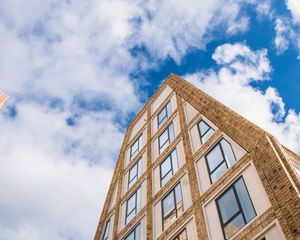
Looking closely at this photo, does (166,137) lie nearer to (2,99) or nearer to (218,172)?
(218,172)

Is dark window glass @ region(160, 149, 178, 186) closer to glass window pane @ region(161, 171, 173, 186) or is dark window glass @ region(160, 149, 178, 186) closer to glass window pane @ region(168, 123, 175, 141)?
glass window pane @ region(161, 171, 173, 186)

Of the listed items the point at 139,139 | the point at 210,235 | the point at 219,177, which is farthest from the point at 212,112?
the point at 139,139

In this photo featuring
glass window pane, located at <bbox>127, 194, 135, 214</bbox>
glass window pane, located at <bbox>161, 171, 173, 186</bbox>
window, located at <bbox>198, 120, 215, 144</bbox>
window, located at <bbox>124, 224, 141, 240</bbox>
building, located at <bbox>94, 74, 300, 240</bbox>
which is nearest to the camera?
building, located at <bbox>94, 74, 300, 240</bbox>

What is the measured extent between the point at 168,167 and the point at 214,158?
430 centimetres

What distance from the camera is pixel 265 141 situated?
12.0 metres

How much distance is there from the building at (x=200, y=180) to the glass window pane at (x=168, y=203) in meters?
0.06

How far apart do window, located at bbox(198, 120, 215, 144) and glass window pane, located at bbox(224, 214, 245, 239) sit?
18.0 feet

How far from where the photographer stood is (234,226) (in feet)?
37.3

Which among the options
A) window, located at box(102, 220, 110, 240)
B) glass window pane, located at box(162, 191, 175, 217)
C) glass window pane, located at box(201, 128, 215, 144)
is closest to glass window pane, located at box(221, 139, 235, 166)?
glass window pane, located at box(201, 128, 215, 144)

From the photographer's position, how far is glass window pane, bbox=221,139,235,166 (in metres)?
13.7

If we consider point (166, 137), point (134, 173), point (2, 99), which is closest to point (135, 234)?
point (134, 173)

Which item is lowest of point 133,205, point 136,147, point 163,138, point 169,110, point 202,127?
point 133,205

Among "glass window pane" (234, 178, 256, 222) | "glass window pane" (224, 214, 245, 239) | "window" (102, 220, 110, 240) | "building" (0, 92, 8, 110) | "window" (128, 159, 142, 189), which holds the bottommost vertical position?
"glass window pane" (224, 214, 245, 239)

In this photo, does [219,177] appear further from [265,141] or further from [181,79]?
[181,79]
